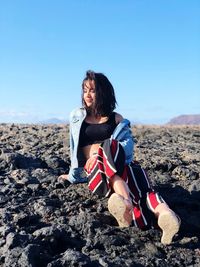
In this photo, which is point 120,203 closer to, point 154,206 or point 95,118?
point 154,206

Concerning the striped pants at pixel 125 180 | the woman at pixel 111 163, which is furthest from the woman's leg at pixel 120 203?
the striped pants at pixel 125 180

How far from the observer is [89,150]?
6.16 metres

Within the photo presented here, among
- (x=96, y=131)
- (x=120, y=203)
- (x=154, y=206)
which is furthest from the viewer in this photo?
(x=96, y=131)

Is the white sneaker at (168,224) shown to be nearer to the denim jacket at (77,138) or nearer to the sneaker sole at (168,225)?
the sneaker sole at (168,225)

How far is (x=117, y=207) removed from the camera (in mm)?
4883

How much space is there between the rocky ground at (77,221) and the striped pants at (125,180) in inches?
7.0

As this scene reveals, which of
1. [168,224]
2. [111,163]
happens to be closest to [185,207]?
[111,163]

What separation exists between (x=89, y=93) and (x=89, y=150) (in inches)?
25.9

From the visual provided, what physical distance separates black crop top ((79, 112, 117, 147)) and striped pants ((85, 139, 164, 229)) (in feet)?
1.71

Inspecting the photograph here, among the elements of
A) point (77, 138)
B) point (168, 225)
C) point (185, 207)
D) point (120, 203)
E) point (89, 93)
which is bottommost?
point (185, 207)

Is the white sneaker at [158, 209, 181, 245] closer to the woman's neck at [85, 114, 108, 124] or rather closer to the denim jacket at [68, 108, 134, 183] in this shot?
the denim jacket at [68, 108, 134, 183]

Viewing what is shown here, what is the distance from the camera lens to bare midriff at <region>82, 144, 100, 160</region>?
6.08m

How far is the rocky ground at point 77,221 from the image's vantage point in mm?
4449

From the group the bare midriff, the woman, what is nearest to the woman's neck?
the woman
